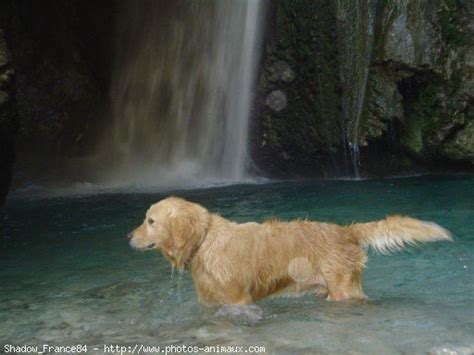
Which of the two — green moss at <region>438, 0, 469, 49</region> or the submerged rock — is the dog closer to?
the submerged rock

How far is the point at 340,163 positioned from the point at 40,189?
6.81 metres

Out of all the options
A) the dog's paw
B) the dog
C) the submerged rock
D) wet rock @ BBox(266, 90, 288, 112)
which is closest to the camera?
the dog's paw

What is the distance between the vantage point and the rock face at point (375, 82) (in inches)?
560

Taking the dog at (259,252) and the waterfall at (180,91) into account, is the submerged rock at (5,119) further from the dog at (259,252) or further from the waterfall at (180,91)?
the waterfall at (180,91)

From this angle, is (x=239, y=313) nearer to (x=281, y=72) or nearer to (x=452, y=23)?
(x=281, y=72)

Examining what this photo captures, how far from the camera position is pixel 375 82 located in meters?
14.5

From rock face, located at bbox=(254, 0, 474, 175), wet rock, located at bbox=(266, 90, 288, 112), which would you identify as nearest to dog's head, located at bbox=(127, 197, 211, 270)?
rock face, located at bbox=(254, 0, 474, 175)

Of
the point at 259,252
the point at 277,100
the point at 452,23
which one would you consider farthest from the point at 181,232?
the point at 452,23

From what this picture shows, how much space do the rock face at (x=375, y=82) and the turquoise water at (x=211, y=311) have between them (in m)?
3.32

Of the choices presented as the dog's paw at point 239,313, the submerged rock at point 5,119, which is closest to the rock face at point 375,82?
the submerged rock at point 5,119

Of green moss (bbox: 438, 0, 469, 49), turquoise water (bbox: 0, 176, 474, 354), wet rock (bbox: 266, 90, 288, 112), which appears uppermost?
green moss (bbox: 438, 0, 469, 49)

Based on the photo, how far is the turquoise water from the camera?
476 cm

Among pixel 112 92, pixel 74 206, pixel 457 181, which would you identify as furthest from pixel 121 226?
pixel 112 92

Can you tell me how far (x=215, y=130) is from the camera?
55.7 ft
